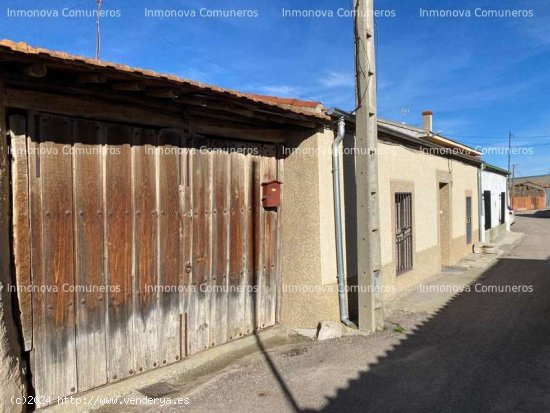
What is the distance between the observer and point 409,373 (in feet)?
15.0

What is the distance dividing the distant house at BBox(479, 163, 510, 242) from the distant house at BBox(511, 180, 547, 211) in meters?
40.6

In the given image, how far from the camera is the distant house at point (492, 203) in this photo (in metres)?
17.0

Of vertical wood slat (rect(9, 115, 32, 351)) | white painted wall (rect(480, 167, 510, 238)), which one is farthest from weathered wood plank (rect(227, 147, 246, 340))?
white painted wall (rect(480, 167, 510, 238))

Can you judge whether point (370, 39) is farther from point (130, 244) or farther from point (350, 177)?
point (130, 244)

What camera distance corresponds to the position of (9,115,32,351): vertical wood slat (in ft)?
11.4

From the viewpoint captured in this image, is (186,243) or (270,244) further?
(270,244)

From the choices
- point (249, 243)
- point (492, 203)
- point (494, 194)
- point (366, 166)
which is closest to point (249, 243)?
point (249, 243)

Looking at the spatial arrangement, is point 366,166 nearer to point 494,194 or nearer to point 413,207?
point 413,207

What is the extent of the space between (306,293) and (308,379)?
5.08ft

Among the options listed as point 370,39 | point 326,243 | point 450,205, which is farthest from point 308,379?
point 450,205

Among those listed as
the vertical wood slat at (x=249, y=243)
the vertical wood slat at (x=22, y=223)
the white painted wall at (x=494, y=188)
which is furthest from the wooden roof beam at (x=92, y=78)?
the white painted wall at (x=494, y=188)

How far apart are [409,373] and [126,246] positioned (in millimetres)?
3169

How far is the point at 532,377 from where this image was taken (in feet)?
14.4

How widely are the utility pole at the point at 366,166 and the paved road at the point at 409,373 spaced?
0.55 meters
